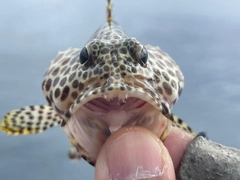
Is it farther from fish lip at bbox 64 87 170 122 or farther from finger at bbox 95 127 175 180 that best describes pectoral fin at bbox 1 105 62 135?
fish lip at bbox 64 87 170 122

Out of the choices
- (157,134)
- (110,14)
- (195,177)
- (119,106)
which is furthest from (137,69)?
(110,14)

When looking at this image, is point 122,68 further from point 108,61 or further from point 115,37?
point 115,37

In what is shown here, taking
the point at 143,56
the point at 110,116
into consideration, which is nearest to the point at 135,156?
the point at 110,116

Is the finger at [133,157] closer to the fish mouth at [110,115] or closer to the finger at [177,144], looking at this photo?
the fish mouth at [110,115]

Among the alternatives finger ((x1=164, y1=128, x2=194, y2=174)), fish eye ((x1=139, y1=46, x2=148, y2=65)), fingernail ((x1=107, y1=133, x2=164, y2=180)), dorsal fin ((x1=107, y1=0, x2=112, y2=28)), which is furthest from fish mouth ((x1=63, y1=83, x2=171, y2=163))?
dorsal fin ((x1=107, y1=0, x2=112, y2=28))

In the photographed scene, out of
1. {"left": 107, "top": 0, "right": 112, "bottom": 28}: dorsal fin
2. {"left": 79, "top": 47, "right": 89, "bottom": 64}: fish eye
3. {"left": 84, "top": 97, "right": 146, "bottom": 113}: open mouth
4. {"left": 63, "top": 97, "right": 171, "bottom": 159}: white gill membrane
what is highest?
{"left": 79, "top": 47, "right": 89, "bottom": 64}: fish eye

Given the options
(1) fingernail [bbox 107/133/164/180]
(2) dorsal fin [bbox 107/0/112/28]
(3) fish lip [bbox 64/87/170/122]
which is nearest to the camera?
(3) fish lip [bbox 64/87/170/122]

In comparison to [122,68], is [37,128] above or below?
below
